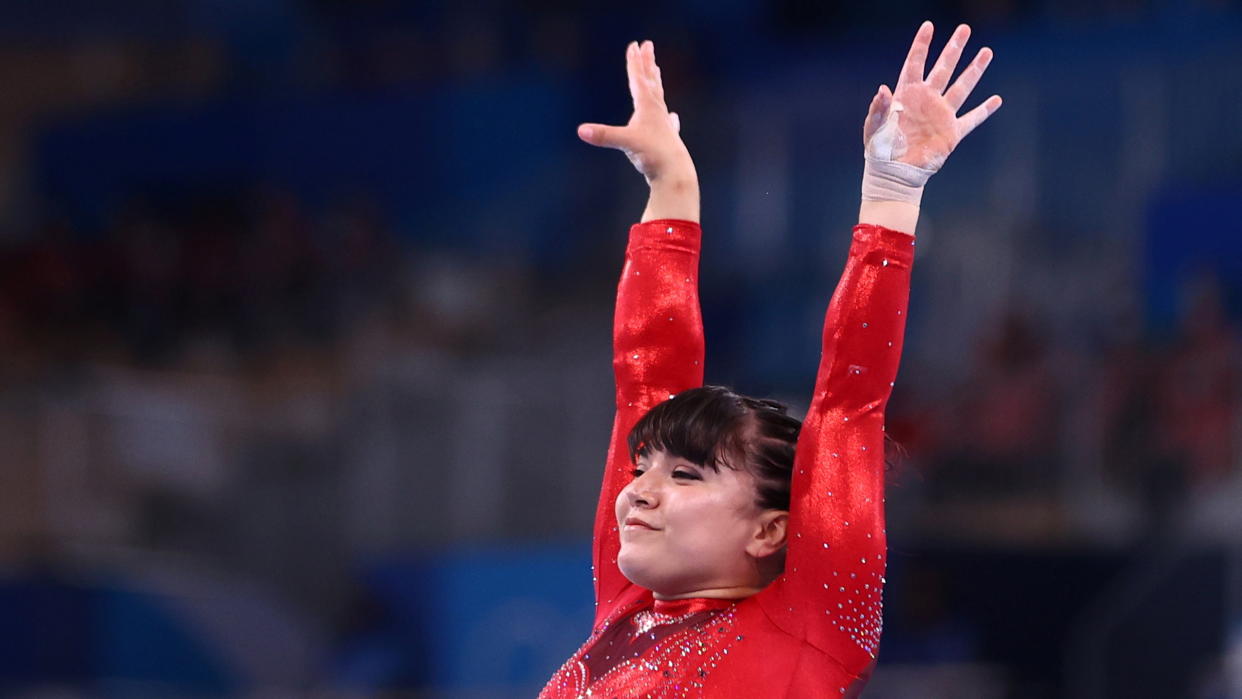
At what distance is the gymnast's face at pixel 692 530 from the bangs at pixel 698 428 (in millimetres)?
15


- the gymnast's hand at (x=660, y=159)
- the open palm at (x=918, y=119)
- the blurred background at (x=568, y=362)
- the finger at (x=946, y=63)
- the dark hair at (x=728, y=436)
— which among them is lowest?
the blurred background at (x=568, y=362)

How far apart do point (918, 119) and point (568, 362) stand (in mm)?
4365

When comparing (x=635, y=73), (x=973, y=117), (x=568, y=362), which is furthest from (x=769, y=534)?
(x=568, y=362)

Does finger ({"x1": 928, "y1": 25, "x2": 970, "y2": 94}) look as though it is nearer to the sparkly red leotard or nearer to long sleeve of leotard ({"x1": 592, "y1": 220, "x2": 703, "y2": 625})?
the sparkly red leotard

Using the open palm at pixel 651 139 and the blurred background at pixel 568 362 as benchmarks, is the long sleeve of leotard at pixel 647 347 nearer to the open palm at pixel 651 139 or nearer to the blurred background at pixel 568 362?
A: the open palm at pixel 651 139

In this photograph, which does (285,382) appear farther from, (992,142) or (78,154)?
(992,142)

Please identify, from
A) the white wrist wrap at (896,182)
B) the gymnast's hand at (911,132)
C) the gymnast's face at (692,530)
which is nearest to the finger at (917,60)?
the gymnast's hand at (911,132)

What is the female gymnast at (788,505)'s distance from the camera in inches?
74.8

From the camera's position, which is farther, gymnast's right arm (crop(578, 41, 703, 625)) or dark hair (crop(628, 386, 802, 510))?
gymnast's right arm (crop(578, 41, 703, 625))

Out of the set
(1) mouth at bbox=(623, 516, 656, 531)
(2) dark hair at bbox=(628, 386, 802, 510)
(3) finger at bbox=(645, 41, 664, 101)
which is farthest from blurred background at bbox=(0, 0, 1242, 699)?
(1) mouth at bbox=(623, 516, 656, 531)

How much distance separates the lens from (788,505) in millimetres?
2041

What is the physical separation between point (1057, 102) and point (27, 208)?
608 cm

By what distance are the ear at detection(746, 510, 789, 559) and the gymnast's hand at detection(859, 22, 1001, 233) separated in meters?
0.41

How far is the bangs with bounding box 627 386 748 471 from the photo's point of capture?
2.00 m
